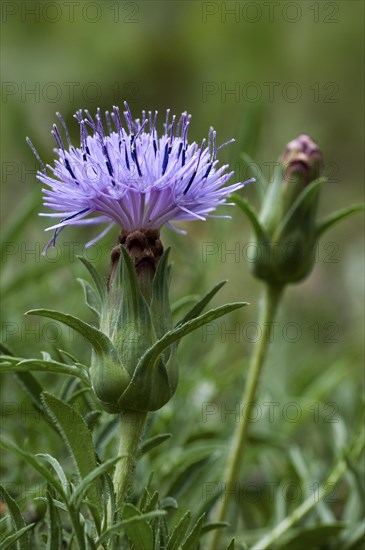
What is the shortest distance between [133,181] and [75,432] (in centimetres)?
16

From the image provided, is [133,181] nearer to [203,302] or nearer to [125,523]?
[203,302]

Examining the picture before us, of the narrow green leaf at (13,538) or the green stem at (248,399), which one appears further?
the green stem at (248,399)

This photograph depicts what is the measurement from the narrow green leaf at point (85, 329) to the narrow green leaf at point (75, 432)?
4 centimetres

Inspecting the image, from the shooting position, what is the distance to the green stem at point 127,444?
52cm

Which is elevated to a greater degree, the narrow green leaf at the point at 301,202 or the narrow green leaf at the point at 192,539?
the narrow green leaf at the point at 301,202

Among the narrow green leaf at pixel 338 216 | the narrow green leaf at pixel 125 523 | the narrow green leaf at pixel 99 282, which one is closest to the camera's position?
the narrow green leaf at pixel 125 523

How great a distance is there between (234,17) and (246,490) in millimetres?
1709

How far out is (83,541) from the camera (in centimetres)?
48

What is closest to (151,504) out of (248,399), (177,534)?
(177,534)

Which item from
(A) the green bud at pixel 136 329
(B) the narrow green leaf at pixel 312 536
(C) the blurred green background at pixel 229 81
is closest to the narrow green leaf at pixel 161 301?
(A) the green bud at pixel 136 329

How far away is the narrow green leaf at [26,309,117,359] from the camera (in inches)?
18.9

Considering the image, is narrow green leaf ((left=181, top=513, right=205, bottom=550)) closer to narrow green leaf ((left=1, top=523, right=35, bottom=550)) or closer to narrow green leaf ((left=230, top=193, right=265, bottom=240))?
narrow green leaf ((left=1, top=523, right=35, bottom=550))

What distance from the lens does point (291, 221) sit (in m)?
0.71

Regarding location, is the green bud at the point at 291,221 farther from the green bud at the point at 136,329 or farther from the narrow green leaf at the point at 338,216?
the green bud at the point at 136,329
